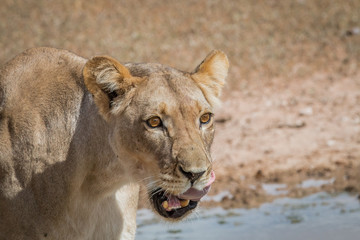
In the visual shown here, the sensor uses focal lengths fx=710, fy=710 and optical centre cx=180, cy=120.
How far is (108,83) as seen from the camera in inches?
184

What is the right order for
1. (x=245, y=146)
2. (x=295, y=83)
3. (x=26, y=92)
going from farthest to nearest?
(x=295, y=83), (x=245, y=146), (x=26, y=92)

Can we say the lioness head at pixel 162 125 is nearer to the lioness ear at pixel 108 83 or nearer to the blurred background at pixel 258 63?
the lioness ear at pixel 108 83

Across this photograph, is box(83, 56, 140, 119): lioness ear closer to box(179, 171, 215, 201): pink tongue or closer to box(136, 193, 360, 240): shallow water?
box(179, 171, 215, 201): pink tongue

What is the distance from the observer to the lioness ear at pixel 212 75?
490cm

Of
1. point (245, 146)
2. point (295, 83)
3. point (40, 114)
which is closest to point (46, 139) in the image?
point (40, 114)

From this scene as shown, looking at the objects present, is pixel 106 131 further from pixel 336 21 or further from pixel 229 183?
pixel 336 21

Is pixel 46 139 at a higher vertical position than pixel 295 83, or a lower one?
higher

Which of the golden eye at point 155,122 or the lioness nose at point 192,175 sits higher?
the golden eye at point 155,122

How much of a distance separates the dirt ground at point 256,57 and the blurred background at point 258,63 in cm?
2

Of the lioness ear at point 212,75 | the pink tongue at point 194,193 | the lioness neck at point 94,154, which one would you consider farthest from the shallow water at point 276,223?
the pink tongue at point 194,193

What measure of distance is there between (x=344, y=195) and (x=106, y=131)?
436 cm

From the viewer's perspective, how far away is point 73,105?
5.13 meters

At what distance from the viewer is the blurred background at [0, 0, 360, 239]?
9109 millimetres

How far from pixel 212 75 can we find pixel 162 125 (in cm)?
76
